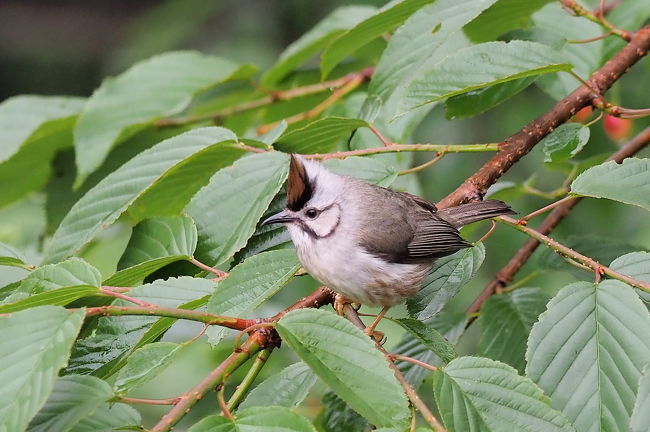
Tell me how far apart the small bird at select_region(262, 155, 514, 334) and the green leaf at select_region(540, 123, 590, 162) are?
192 millimetres


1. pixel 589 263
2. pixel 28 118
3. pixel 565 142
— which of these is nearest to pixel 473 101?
pixel 565 142

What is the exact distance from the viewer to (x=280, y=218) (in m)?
2.39

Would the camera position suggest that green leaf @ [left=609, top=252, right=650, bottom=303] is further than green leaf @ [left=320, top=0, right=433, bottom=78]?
No

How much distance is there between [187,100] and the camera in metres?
3.16

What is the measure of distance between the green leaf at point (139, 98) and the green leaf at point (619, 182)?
159 cm

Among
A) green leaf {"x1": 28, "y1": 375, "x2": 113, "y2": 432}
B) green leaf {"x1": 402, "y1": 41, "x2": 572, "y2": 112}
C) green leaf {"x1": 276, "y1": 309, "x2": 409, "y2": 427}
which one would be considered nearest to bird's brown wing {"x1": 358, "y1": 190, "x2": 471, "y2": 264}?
green leaf {"x1": 402, "y1": 41, "x2": 572, "y2": 112}

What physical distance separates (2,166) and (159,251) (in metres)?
1.39

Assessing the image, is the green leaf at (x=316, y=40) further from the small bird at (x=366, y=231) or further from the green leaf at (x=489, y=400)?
the green leaf at (x=489, y=400)

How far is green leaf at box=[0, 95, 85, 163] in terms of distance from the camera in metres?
3.19

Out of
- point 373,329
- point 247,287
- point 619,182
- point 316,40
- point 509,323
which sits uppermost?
point 316,40

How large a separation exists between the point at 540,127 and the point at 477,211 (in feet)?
1.00

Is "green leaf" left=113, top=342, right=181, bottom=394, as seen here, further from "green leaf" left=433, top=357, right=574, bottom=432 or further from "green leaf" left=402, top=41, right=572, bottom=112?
"green leaf" left=402, top=41, right=572, bottom=112

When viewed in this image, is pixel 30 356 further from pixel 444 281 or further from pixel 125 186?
pixel 444 281

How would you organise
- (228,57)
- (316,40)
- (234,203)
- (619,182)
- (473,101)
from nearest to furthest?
(619,182), (234,203), (473,101), (316,40), (228,57)
